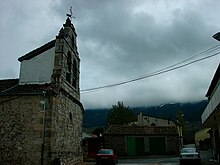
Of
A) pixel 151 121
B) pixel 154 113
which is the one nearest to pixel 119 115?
pixel 151 121

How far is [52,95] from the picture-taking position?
18625 millimetres

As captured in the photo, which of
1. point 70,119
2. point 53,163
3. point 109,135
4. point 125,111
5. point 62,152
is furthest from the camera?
point 125,111

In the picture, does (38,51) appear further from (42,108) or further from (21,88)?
(42,108)

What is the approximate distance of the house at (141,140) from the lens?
40.0 metres

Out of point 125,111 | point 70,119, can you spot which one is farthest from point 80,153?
point 125,111

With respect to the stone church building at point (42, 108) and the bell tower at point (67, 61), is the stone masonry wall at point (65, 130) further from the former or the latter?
the bell tower at point (67, 61)

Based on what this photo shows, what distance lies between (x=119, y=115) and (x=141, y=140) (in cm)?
2028

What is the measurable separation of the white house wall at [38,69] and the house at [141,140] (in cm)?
2081

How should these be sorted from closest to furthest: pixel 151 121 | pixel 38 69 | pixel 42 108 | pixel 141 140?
pixel 42 108 → pixel 38 69 → pixel 141 140 → pixel 151 121

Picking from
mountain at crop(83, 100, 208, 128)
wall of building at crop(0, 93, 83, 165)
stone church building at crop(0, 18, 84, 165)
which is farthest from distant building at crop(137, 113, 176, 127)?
mountain at crop(83, 100, 208, 128)

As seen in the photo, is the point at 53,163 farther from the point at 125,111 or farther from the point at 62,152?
the point at 125,111

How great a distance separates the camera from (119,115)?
61.4 m

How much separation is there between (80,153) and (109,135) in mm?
14983

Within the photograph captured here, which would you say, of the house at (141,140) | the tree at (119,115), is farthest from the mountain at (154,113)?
the house at (141,140)
